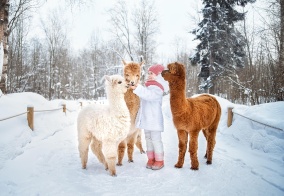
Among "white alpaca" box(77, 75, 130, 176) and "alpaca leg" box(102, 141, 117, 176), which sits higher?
"white alpaca" box(77, 75, 130, 176)

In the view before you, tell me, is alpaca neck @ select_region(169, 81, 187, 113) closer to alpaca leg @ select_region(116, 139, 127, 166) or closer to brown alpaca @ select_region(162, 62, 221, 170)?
brown alpaca @ select_region(162, 62, 221, 170)

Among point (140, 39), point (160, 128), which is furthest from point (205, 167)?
point (140, 39)

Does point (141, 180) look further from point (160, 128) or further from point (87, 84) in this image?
point (87, 84)

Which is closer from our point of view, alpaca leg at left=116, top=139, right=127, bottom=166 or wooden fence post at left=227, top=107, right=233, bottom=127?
alpaca leg at left=116, top=139, right=127, bottom=166

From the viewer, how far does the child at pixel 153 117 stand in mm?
3719

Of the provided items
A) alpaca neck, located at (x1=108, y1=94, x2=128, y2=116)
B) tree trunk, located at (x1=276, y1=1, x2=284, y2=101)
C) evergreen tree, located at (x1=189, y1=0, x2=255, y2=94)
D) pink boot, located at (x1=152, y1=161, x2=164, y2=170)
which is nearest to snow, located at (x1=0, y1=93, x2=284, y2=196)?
pink boot, located at (x1=152, y1=161, x2=164, y2=170)

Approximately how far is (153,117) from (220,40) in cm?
1267

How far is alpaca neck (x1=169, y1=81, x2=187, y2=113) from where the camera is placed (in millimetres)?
3488

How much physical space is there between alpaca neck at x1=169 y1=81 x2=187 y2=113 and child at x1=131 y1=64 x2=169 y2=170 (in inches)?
13.6

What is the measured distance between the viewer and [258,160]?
3.95 m

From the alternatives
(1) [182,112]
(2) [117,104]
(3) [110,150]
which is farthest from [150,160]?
(2) [117,104]

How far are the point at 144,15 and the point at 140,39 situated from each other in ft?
8.62

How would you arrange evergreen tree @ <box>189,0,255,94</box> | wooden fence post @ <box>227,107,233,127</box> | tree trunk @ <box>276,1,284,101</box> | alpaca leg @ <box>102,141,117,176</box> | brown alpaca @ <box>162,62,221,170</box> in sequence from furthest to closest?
evergreen tree @ <box>189,0,255,94</box>, tree trunk @ <box>276,1,284,101</box>, wooden fence post @ <box>227,107,233,127</box>, brown alpaca @ <box>162,62,221,170</box>, alpaca leg @ <box>102,141,117,176</box>

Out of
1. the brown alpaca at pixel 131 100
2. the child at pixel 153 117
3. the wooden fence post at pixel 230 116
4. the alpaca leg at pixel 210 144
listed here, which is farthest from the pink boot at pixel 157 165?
the wooden fence post at pixel 230 116
